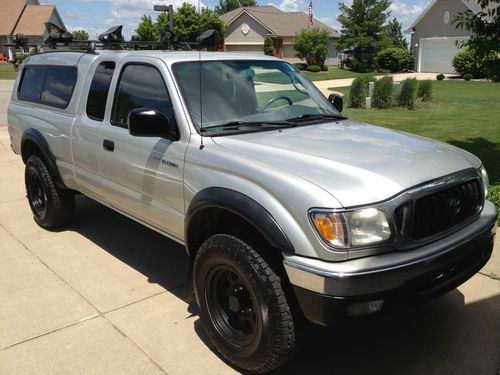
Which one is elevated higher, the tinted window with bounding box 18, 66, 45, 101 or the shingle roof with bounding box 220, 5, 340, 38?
the shingle roof with bounding box 220, 5, 340, 38

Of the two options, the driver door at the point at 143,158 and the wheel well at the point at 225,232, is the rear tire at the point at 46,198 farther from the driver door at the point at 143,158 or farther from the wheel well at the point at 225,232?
the wheel well at the point at 225,232

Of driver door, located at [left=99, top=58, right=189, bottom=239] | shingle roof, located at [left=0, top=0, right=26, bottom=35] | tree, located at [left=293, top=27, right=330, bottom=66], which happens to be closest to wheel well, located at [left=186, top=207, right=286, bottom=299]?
driver door, located at [left=99, top=58, right=189, bottom=239]

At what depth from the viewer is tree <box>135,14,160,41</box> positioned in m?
51.5

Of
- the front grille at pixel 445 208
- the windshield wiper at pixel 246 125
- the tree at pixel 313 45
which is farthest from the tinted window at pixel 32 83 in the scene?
the tree at pixel 313 45

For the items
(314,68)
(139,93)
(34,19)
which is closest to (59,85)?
(139,93)

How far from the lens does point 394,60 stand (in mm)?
40719

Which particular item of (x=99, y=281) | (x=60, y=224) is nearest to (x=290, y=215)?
(x=99, y=281)

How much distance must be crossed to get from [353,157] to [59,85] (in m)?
3.42

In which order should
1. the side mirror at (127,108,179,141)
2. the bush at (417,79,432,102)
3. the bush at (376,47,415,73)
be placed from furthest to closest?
the bush at (376,47,415,73) → the bush at (417,79,432,102) → the side mirror at (127,108,179,141)

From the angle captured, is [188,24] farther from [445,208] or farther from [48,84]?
[445,208]

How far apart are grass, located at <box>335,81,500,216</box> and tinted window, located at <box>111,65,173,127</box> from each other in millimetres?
4128

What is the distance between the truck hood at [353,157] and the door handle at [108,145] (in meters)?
1.16

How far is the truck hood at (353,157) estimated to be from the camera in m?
2.70

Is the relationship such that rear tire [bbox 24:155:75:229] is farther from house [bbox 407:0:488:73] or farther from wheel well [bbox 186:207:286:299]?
house [bbox 407:0:488:73]
